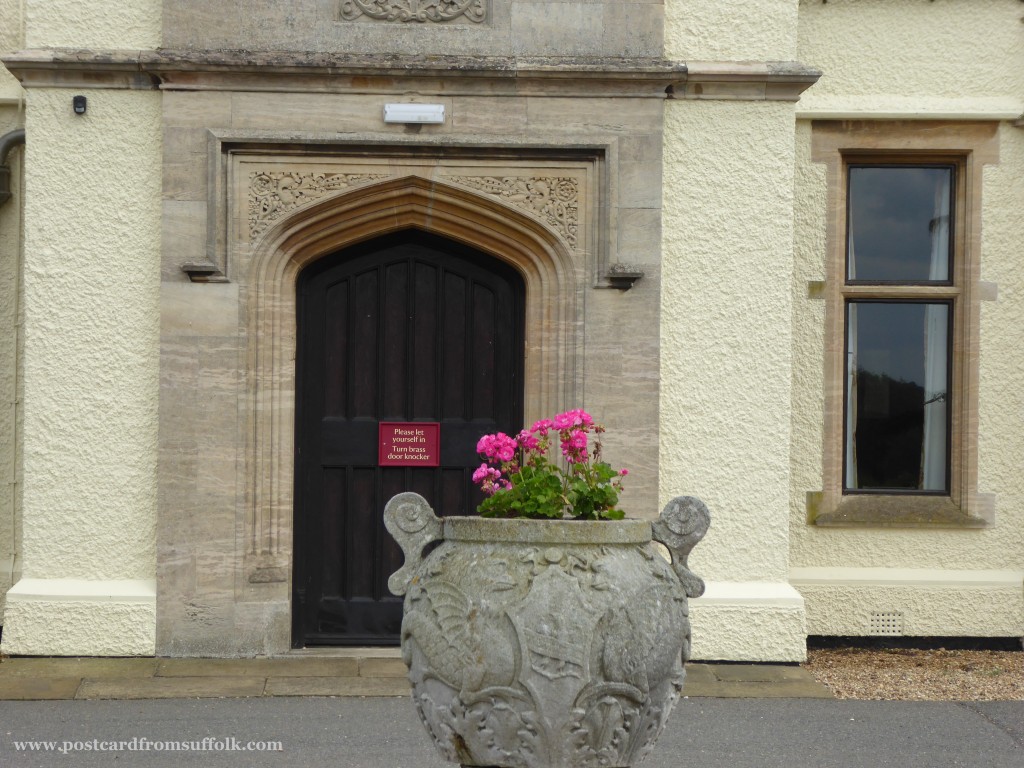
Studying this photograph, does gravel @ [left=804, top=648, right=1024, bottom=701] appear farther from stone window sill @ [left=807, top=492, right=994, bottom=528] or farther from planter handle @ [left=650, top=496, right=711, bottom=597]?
planter handle @ [left=650, top=496, right=711, bottom=597]

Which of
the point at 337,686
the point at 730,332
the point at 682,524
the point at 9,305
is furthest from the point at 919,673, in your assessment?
the point at 9,305

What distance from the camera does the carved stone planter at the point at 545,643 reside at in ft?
14.4

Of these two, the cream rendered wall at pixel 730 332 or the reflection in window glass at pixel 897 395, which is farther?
the reflection in window glass at pixel 897 395

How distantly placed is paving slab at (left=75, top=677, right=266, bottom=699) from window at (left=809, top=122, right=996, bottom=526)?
3.85 m

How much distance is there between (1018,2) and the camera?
8.85m

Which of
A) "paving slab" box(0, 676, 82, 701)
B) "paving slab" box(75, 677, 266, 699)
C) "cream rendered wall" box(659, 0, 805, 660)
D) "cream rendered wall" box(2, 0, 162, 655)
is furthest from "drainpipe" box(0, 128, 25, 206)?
"cream rendered wall" box(659, 0, 805, 660)

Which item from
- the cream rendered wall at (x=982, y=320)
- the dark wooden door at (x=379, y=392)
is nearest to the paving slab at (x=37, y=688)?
the dark wooden door at (x=379, y=392)

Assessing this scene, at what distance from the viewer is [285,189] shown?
7.88 meters

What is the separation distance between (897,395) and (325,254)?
387cm

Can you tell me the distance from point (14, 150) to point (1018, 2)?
646 cm

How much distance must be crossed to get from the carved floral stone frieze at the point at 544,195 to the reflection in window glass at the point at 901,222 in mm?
2195

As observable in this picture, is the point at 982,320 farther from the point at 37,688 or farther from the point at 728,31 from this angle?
the point at 37,688

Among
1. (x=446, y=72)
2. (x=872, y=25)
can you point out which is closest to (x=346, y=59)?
(x=446, y=72)

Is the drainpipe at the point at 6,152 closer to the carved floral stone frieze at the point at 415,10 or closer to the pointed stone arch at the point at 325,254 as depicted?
the pointed stone arch at the point at 325,254
